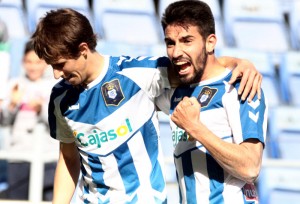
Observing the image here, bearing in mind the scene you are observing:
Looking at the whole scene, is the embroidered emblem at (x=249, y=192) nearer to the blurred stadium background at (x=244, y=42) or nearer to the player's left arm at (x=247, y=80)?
the player's left arm at (x=247, y=80)

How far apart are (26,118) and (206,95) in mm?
2700

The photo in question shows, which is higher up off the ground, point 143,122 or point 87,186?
point 143,122

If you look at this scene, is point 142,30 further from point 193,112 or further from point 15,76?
point 193,112

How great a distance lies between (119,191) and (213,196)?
1.49ft

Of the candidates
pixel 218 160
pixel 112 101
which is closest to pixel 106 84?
pixel 112 101

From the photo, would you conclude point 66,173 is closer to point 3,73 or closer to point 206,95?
point 206,95

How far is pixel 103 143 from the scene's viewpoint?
152 inches

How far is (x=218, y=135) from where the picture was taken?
367 centimetres

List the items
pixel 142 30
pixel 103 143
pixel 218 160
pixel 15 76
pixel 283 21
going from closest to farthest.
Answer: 1. pixel 218 160
2. pixel 103 143
3. pixel 15 76
4. pixel 142 30
5. pixel 283 21

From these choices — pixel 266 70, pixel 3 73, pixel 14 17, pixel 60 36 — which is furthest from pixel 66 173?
pixel 266 70

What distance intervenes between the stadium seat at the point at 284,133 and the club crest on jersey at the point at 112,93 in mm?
3744

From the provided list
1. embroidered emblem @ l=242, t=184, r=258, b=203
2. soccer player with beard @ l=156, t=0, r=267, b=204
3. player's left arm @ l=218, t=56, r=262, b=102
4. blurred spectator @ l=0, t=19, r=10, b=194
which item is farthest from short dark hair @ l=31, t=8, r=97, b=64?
blurred spectator @ l=0, t=19, r=10, b=194

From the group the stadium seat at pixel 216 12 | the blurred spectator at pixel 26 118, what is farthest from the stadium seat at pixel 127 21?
the blurred spectator at pixel 26 118

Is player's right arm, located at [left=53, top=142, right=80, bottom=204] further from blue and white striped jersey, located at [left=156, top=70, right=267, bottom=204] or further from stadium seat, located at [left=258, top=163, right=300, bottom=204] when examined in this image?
stadium seat, located at [left=258, top=163, right=300, bottom=204]
